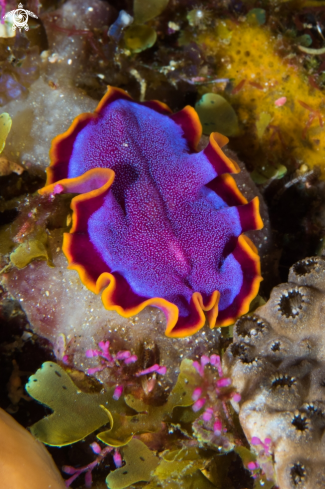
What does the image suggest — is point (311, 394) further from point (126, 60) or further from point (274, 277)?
point (126, 60)

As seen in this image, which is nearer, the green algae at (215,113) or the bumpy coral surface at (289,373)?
the bumpy coral surface at (289,373)

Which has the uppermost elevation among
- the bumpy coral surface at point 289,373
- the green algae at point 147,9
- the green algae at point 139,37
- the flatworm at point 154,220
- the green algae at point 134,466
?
the green algae at point 147,9

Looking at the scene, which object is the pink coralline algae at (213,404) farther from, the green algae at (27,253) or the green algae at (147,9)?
the green algae at (147,9)

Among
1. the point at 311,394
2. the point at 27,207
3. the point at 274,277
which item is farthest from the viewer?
the point at 274,277

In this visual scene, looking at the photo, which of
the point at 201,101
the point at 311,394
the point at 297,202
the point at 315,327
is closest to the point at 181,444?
the point at 311,394

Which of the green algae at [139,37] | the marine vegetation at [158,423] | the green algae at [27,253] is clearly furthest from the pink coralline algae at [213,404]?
the green algae at [139,37]

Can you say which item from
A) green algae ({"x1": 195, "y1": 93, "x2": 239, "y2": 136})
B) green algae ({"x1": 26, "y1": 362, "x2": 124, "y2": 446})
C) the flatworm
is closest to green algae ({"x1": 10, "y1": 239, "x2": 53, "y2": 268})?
the flatworm

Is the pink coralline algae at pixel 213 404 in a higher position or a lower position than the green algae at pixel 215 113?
lower
